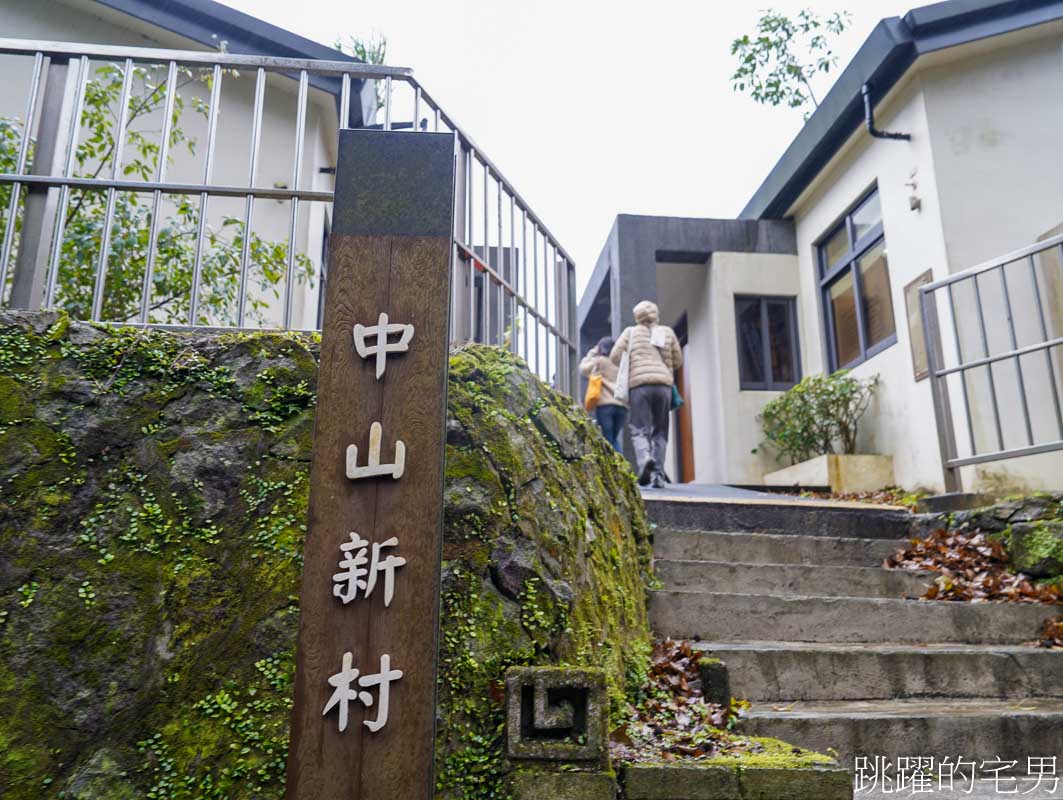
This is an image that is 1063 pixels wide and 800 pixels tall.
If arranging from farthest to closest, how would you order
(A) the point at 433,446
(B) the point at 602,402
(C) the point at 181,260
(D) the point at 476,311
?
(B) the point at 602,402 → (C) the point at 181,260 → (D) the point at 476,311 → (A) the point at 433,446

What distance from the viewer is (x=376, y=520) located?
2111 mm

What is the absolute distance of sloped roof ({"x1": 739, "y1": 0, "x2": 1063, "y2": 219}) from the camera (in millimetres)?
7945

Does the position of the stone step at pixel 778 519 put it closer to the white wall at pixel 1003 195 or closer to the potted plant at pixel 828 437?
the white wall at pixel 1003 195

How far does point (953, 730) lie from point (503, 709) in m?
2.07

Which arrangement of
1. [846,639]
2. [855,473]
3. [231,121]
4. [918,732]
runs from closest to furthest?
1. [918,732]
2. [846,639]
3. [231,121]
4. [855,473]

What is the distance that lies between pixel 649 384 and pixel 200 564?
5770 mm

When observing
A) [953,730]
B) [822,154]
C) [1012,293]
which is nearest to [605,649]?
[953,730]

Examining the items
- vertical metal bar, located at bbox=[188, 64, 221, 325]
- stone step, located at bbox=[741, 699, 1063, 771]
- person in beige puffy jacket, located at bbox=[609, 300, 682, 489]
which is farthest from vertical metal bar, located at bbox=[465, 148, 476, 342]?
person in beige puffy jacket, located at bbox=[609, 300, 682, 489]

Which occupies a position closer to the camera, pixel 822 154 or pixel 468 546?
pixel 468 546

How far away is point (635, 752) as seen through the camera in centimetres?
288

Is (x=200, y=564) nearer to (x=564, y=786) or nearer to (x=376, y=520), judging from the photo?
(x=376, y=520)

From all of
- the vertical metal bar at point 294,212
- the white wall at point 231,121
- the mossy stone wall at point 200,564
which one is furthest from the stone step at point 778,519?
the white wall at point 231,121

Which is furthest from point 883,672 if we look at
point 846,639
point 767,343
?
point 767,343

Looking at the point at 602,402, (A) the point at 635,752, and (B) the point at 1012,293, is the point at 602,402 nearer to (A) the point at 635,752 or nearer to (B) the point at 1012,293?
(B) the point at 1012,293
